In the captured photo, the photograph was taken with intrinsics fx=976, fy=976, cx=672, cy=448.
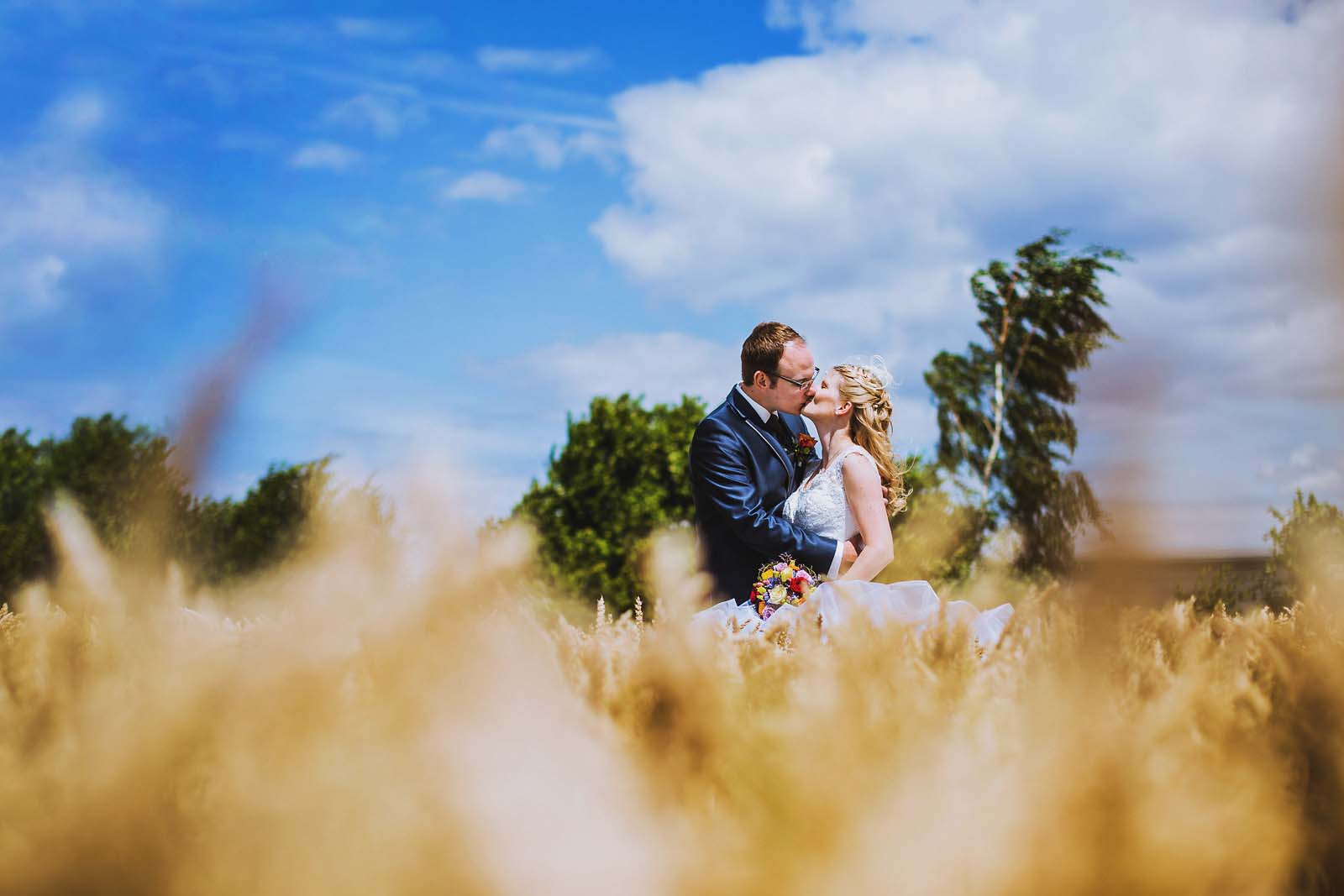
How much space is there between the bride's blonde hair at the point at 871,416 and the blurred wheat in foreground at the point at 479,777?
17.0 feet

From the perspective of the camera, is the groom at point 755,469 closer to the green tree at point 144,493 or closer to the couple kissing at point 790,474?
the couple kissing at point 790,474

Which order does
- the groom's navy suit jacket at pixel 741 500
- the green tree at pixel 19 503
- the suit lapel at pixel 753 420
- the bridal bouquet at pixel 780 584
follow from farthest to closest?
the green tree at pixel 19 503 < the suit lapel at pixel 753 420 < the groom's navy suit jacket at pixel 741 500 < the bridal bouquet at pixel 780 584

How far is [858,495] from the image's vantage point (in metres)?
5.45

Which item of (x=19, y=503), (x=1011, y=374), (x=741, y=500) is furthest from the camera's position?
(x=1011, y=374)

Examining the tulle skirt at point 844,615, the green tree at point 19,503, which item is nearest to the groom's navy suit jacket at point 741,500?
the tulle skirt at point 844,615

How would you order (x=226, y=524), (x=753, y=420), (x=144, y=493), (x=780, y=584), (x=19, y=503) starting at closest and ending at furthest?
(x=144, y=493) → (x=226, y=524) → (x=780, y=584) → (x=753, y=420) → (x=19, y=503)

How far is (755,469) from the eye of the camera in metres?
5.91

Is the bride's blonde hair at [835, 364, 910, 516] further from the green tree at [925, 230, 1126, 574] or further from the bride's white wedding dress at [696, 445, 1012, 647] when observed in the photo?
the green tree at [925, 230, 1126, 574]

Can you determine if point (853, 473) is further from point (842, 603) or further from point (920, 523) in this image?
point (920, 523)

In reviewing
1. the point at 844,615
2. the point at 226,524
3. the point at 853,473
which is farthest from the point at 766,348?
the point at 226,524

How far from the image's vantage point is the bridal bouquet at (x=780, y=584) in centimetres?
480

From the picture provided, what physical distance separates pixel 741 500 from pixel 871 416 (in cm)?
107

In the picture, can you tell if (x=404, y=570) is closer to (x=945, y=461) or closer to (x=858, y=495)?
(x=858, y=495)

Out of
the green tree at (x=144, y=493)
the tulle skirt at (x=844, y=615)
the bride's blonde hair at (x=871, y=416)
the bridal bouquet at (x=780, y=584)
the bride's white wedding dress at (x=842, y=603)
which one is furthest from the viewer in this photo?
the bride's blonde hair at (x=871, y=416)
